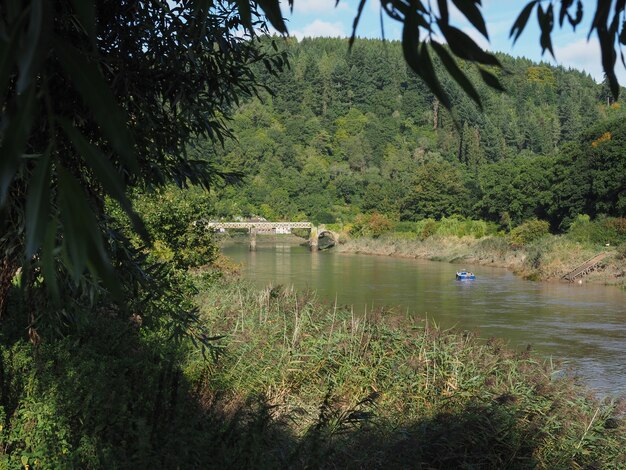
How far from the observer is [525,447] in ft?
23.0

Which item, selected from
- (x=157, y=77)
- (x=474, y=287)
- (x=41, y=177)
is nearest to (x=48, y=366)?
(x=157, y=77)

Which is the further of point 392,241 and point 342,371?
point 392,241

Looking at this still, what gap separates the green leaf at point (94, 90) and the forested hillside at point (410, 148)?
4294 cm

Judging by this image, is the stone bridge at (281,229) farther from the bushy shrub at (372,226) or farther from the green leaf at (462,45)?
the green leaf at (462,45)

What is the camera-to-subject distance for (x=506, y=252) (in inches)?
1796

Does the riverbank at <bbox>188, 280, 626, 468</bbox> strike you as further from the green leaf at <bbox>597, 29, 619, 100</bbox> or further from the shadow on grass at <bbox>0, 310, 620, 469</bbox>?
the green leaf at <bbox>597, 29, 619, 100</bbox>

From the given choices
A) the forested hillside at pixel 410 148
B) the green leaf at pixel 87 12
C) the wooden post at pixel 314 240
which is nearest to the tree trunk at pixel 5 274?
the green leaf at pixel 87 12

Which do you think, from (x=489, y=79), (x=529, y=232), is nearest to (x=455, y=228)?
(x=529, y=232)

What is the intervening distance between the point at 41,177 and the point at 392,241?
5865 cm

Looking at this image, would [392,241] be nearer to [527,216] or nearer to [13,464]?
[527,216]

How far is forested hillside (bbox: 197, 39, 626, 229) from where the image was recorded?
51.8 metres

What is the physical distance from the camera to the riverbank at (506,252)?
113 feet

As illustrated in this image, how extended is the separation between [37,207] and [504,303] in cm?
2456

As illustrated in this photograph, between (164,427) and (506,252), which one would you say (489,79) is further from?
(506,252)
